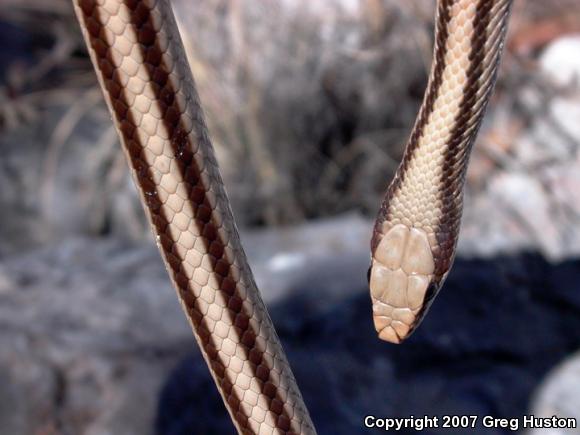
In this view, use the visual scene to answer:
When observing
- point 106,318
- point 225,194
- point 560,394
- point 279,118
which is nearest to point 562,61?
point 279,118

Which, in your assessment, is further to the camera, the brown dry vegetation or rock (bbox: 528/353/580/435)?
the brown dry vegetation

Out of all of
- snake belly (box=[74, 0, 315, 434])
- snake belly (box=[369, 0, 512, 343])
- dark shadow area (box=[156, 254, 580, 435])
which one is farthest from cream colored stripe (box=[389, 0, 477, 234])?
dark shadow area (box=[156, 254, 580, 435])

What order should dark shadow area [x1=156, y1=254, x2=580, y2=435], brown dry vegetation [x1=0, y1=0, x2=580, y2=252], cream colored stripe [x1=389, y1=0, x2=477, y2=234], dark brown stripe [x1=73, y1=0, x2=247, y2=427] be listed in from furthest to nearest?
brown dry vegetation [x1=0, y1=0, x2=580, y2=252]
dark shadow area [x1=156, y1=254, x2=580, y2=435]
cream colored stripe [x1=389, y1=0, x2=477, y2=234]
dark brown stripe [x1=73, y1=0, x2=247, y2=427]

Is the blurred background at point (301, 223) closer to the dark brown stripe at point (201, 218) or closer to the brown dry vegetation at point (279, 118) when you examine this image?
the brown dry vegetation at point (279, 118)

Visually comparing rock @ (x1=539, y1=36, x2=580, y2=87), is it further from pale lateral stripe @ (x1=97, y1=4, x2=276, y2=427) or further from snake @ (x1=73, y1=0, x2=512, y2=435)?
pale lateral stripe @ (x1=97, y1=4, x2=276, y2=427)

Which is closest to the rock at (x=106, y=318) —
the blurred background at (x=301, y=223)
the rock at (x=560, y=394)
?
the blurred background at (x=301, y=223)

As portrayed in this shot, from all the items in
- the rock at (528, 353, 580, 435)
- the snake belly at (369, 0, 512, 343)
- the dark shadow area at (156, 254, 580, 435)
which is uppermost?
the snake belly at (369, 0, 512, 343)

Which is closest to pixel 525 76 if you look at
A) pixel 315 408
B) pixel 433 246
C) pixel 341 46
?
pixel 341 46
